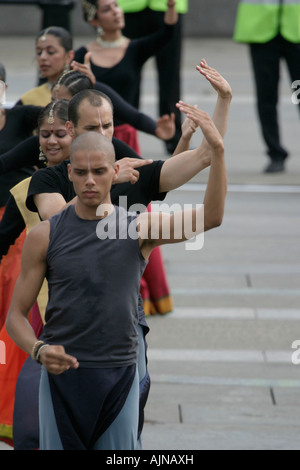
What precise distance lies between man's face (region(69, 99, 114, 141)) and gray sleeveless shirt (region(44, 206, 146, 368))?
857 mm

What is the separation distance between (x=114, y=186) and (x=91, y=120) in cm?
27

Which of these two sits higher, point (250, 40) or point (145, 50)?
point (145, 50)

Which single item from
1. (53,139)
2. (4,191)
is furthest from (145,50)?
(53,139)

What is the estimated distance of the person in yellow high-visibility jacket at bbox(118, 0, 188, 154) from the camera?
10414 millimetres

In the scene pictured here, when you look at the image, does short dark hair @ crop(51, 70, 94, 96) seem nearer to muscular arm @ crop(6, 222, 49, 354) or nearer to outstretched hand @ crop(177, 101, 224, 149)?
outstretched hand @ crop(177, 101, 224, 149)

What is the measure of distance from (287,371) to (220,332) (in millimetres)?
774

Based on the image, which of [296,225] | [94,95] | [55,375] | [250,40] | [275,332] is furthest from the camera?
[250,40]

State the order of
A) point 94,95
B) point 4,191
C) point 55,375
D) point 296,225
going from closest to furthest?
point 55,375, point 94,95, point 4,191, point 296,225

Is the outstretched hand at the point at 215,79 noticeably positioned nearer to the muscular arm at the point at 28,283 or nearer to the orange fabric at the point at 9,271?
the muscular arm at the point at 28,283

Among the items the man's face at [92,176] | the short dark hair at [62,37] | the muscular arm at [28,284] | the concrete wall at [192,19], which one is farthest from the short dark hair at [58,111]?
the concrete wall at [192,19]

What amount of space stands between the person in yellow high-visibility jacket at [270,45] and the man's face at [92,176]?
22.9 feet

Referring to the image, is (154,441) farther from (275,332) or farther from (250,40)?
(250,40)

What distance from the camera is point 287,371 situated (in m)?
6.43

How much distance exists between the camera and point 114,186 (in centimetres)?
455
